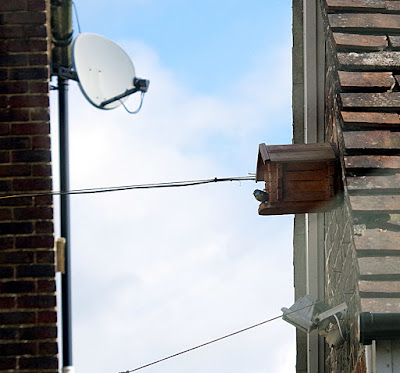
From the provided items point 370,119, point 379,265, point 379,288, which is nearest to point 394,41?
point 370,119

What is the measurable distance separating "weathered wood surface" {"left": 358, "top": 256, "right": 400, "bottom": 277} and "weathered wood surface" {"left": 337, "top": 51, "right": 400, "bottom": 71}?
4.17 feet

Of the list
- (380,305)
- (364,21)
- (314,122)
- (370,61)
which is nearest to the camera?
(380,305)

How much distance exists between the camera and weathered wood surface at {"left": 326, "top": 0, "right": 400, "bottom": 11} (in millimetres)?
5965

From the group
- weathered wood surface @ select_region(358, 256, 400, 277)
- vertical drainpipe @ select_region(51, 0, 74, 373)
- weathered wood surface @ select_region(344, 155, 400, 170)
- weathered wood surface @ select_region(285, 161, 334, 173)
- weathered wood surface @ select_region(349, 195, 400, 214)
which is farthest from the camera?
weathered wood surface @ select_region(285, 161, 334, 173)

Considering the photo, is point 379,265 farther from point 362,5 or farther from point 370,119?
point 362,5

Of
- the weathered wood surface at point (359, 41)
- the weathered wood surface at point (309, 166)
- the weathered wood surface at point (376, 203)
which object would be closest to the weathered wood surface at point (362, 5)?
the weathered wood surface at point (359, 41)

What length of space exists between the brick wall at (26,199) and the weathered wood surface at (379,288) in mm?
1634

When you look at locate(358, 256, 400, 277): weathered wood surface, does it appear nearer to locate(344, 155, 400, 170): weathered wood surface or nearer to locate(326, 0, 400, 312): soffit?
locate(326, 0, 400, 312): soffit

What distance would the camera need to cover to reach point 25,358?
5223 millimetres

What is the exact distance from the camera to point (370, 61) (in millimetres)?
5664

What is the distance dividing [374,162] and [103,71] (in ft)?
5.77

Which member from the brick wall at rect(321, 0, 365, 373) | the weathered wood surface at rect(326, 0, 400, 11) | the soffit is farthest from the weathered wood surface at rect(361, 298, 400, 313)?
the weathered wood surface at rect(326, 0, 400, 11)

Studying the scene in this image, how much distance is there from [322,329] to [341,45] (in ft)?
5.46

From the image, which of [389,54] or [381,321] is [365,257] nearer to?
[381,321]
